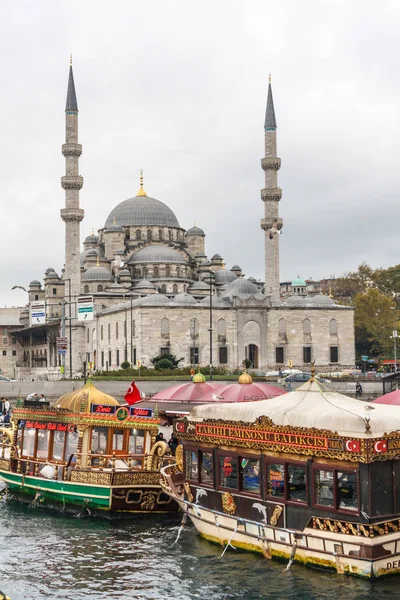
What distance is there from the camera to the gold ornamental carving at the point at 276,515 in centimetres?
1548

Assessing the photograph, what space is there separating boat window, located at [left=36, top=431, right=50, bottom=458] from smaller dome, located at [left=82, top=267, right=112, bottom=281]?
187 feet

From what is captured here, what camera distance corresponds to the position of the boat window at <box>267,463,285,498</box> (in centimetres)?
1562

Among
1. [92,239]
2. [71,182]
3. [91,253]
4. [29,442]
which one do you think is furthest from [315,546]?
[92,239]

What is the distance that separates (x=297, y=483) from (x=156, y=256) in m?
66.4

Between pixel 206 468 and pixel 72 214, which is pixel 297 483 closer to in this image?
pixel 206 468

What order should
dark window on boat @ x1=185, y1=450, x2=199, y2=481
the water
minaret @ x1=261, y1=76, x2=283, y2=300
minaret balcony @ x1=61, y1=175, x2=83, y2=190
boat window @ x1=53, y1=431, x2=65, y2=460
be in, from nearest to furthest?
the water
dark window on boat @ x1=185, y1=450, x2=199, y2=481
boat window @ x1=53, y1=431, x2=65, y2=460
minaret balcony @ x1=61, y1=175, x2=83, y2=190
minaret @ x1=261, y1=76, x2=283, y2=300

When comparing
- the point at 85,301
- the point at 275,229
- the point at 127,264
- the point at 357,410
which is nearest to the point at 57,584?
the point at 357,410

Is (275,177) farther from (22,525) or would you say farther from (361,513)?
(361,513)

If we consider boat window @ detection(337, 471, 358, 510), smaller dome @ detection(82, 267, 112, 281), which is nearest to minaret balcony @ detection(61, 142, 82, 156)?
smaller dome @ detection(82, 267, 112, 281)

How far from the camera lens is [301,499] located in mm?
15273

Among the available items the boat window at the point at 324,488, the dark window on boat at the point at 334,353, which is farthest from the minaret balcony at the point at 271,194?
the boat window at the point at 324,488

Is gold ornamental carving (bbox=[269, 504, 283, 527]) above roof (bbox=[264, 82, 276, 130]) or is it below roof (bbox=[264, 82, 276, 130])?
below

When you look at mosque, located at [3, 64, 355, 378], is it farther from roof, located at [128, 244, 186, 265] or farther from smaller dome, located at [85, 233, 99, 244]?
smaller dome, located at [85, 233, 99, 244]

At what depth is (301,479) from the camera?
A: 15328 mm
